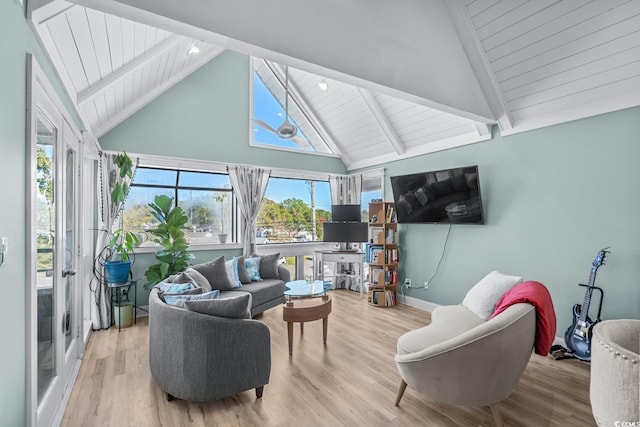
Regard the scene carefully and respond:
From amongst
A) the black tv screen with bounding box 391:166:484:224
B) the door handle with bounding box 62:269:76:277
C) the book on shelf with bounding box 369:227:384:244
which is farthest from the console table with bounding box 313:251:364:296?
the door handle with bounding box 62:269:76:277

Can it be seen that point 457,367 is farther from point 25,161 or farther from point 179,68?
point 179,68

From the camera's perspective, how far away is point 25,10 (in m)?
1.58

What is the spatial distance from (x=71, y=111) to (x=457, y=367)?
374 cm

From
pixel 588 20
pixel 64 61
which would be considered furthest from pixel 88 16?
pixel 588 20

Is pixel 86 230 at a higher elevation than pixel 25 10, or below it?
below

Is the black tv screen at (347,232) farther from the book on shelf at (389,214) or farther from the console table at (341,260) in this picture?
the book on shelf at (389,214)

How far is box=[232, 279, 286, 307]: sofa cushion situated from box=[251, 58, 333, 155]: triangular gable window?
102 inches

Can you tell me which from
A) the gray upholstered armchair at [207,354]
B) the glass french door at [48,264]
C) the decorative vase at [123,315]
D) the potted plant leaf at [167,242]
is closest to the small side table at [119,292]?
the decorative vase at [123,315]

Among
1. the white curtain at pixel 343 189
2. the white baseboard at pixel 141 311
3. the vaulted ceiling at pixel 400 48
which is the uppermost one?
the vaulted ceiling at pixel 400 48

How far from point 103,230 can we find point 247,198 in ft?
6.97

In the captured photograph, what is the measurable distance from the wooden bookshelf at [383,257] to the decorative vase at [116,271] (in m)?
3.58

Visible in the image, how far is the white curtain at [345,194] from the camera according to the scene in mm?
6328


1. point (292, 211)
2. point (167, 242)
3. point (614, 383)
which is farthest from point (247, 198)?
point (614, 383)

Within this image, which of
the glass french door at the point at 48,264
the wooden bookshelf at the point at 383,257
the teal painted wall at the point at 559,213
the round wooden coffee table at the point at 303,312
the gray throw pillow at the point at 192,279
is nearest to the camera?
the glass french door at the point at 48,264
